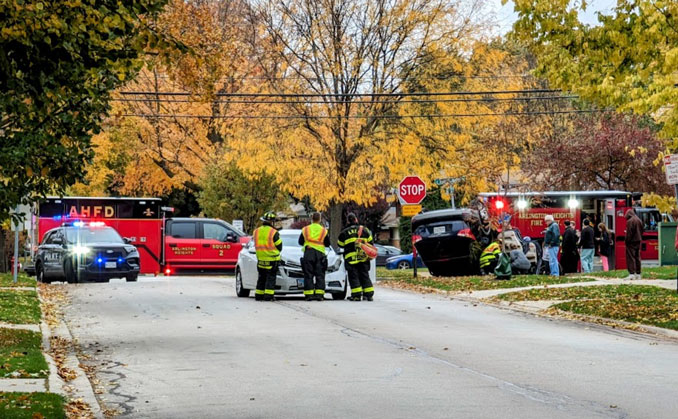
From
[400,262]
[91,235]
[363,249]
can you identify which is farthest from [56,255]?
[400,262]

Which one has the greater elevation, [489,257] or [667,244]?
[667,244]

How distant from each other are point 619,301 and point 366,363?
33.9 feet

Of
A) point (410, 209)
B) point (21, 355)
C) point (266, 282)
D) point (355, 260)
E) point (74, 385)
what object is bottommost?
point (74, 385)

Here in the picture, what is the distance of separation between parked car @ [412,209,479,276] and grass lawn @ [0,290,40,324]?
11879 millimetres

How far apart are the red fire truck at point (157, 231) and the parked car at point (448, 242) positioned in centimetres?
647

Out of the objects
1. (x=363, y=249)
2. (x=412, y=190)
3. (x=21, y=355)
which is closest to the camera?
(x=21, y=355)

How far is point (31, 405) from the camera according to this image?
1001 centimetres

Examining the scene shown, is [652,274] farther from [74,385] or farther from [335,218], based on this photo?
[74,385]

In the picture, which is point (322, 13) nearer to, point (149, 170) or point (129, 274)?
point (129, 274)

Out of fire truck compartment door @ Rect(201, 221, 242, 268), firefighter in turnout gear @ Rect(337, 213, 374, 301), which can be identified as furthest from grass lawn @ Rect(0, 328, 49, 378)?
fire truck compartment door @ Rect(201, 221, 242, 268)

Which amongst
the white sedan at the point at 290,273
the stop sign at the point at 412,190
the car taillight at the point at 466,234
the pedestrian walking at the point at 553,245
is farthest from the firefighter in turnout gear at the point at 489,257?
the white sedan at the point at 290,273

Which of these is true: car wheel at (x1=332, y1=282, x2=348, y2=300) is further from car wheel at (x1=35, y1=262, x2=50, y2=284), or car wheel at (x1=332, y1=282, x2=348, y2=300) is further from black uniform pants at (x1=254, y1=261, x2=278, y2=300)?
car wheel at (x1=35, y1=262, x2=50, y2=284)

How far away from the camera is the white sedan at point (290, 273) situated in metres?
24.2

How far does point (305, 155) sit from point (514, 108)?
304 inches
